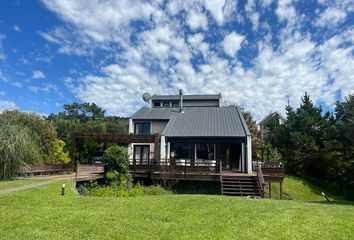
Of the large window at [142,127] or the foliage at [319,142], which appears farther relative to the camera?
the large window at [142,127]

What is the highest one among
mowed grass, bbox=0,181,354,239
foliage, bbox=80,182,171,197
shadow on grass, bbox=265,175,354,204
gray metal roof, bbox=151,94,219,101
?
gray metal roof, bbox=151,94,219,101

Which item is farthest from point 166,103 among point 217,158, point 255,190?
point 255,190

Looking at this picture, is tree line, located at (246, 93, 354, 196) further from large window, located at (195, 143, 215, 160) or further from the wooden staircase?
the wooden staircase

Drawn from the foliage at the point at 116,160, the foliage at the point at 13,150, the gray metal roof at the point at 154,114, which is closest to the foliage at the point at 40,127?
the gray metal roof at the point at 154,114

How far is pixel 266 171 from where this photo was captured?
21000 millimetres

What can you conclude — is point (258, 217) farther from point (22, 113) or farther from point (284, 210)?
point (22, 113)

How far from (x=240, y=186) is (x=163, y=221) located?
11.4m

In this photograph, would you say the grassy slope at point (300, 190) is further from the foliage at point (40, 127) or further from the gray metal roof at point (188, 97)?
the foliage at point (40, 127)

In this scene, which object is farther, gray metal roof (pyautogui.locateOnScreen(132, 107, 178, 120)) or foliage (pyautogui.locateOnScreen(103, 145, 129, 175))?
gray metal roof (pyautogui.locateOnScreen(132, 107, 178, 120))

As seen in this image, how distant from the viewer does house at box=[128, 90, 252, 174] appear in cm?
2456

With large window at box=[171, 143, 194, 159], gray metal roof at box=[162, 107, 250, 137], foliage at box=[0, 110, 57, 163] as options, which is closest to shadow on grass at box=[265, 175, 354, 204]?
gray metal roof at box=[162, 107, 250, 137]

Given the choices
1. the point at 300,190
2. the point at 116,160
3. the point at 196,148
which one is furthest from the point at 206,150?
the point at 116,160

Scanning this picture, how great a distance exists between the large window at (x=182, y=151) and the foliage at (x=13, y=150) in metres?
11.8

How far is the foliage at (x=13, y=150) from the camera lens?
18.8 meters
